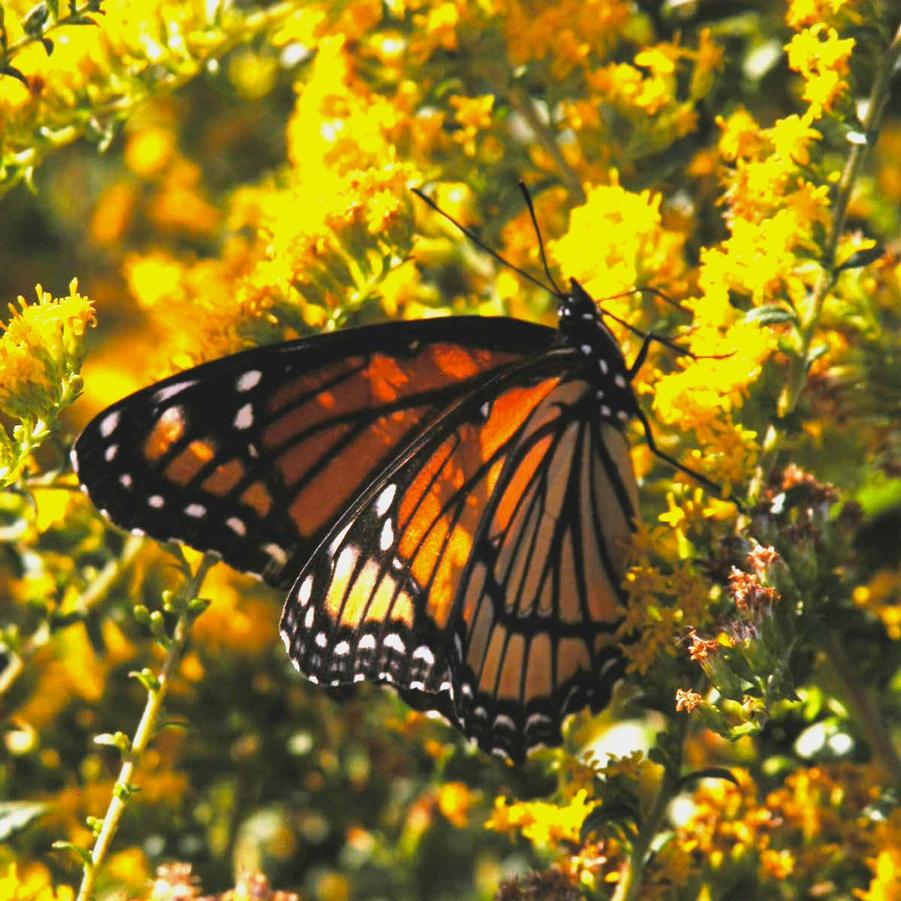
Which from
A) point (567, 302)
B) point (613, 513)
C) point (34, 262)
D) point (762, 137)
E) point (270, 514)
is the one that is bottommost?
point (270, 514)

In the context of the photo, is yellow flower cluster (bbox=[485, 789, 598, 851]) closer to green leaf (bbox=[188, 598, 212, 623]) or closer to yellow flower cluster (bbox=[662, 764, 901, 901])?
yellow flower cluster (bbox=[662, 764, 901, 901])

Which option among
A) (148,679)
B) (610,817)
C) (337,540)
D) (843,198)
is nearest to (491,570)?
(337,540)

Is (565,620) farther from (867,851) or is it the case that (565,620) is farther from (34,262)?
(34,262)

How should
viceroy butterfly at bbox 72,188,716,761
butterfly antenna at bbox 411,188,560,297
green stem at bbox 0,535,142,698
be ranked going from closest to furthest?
viceroy butterfly at bbox 72,188,716,761 < butterfly antenna at bbox 411,188,560,297 < green stem at bbox 0,535,142,698

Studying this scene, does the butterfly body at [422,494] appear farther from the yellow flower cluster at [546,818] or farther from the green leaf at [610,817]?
the green leaf at [610,817]

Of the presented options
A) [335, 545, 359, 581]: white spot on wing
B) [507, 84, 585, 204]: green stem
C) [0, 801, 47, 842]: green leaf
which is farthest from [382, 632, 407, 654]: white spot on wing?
[507, 84, 585, 204]: green stem

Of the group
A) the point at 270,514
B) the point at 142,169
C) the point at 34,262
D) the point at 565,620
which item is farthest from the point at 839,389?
the point at 34,262

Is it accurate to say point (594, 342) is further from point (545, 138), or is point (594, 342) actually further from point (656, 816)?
point (656, 816)
